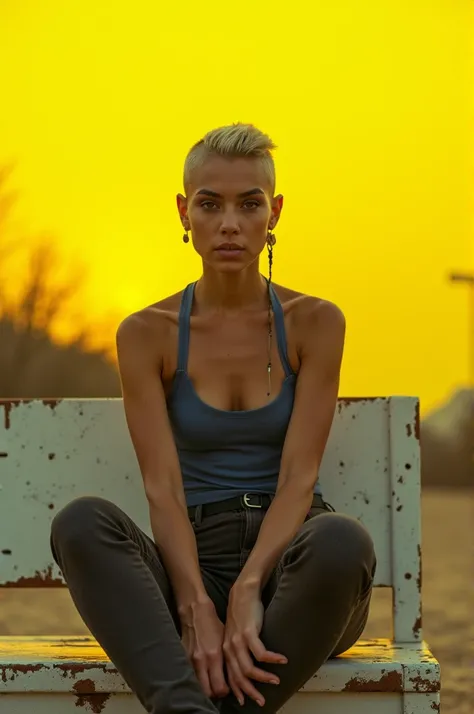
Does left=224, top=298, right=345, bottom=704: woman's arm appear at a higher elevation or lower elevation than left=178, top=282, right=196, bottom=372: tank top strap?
lower

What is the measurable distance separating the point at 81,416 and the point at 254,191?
811 mm

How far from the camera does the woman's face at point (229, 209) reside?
276cm

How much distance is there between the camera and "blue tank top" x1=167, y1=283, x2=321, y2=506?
2.78 meters

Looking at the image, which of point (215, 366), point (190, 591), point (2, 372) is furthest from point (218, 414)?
point (2, 372)

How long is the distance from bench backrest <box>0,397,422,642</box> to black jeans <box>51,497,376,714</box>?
571 mm

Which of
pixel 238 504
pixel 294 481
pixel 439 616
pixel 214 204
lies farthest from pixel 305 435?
pixel 439 616

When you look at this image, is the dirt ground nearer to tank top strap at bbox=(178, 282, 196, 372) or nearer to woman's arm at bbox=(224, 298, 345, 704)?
woman's arm at bbox=(224, 298, 345, 704)

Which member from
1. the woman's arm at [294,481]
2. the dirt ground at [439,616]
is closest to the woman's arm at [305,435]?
the woman's arm at [294,481]

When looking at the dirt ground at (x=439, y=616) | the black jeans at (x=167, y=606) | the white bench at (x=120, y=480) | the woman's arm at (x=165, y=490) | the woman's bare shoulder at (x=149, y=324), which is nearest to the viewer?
the black jeans at (x=167, y=606)

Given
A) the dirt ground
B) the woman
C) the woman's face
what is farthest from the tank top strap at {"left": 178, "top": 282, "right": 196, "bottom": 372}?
the dirt ground

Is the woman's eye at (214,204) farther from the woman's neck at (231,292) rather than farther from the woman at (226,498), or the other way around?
the woman's neck at (231,292)

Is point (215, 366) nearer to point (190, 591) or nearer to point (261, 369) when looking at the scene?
point (261, 369)

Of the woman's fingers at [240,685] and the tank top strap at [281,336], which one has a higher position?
the tank top strap at [281,336]

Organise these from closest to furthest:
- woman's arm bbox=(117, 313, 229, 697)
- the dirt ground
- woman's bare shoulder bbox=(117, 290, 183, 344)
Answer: woman's arm bbox=(117, 313, 229, 697), woman's bare shoulder bbox=(117, 290, 183, 344), the dirt ground
